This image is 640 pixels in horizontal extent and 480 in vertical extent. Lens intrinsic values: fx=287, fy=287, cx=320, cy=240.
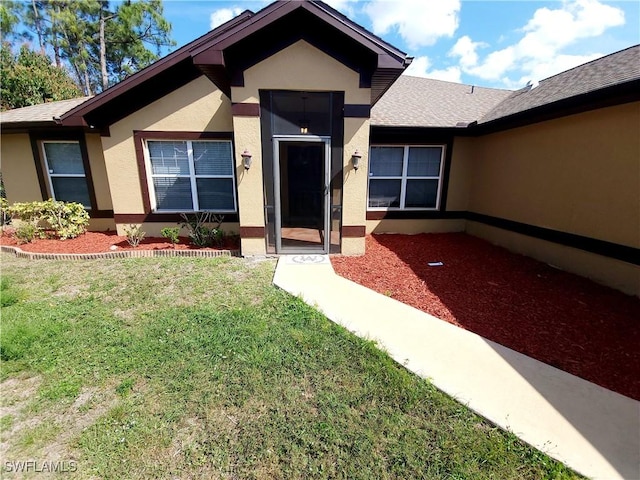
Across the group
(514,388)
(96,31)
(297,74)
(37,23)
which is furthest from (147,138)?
(37,23)

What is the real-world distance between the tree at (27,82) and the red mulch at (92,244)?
13.1m

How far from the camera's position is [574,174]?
5.88 m

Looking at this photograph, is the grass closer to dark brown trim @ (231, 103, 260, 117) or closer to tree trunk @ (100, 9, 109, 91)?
dark brown trim @ (231, 103, 260, 117)

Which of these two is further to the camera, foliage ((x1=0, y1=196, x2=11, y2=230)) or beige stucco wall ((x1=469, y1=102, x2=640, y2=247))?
foliage ((x1=0, y1=196, x2=11, y2=230))

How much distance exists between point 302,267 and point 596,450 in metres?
4.71

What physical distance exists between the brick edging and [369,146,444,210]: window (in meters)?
4.79

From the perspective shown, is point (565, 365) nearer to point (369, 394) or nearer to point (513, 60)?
point (369, 394)

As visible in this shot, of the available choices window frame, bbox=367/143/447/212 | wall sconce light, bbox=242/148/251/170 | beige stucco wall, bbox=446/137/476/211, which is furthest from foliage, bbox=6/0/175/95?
beige stucco wall, bbox=446/137/476/211

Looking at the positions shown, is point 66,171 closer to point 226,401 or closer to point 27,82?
point 226,401

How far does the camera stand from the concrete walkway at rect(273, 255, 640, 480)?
2.35 m

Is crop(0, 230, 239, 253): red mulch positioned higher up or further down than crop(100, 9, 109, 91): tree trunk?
further down

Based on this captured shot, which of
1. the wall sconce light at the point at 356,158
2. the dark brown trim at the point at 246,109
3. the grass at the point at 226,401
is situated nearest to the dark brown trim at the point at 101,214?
the grass at the point at 226,401

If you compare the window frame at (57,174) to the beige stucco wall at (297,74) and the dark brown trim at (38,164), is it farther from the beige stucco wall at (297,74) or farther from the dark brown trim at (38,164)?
the beige stucco wall at (297,74)

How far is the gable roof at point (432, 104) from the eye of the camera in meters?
8.66
